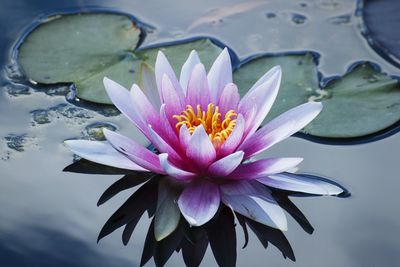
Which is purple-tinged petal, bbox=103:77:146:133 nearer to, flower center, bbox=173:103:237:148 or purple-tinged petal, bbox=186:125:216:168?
flower center, bbox=173:103:237:148

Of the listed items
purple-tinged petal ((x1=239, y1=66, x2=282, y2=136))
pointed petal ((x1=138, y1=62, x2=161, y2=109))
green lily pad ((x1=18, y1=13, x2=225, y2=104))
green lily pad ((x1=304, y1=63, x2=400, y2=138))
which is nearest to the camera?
purple-tinged petal ((x1=239, y1=66, x2=282, y2=136))

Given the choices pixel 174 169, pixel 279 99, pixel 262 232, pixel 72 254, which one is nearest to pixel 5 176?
pixel 72 254

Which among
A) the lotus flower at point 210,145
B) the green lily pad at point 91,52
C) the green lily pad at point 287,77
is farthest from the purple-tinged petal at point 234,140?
the green lily pad at point 91,52

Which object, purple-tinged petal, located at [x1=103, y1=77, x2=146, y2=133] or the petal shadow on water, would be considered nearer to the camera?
the petal shadow on water

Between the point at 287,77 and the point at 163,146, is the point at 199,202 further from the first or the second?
the point at 287,77

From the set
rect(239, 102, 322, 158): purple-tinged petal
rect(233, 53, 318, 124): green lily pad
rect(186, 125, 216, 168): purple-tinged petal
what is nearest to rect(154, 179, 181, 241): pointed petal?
rect(186, 125, 216, 168): purple-tinged petal

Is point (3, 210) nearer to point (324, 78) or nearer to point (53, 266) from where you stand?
point (53, 266)
